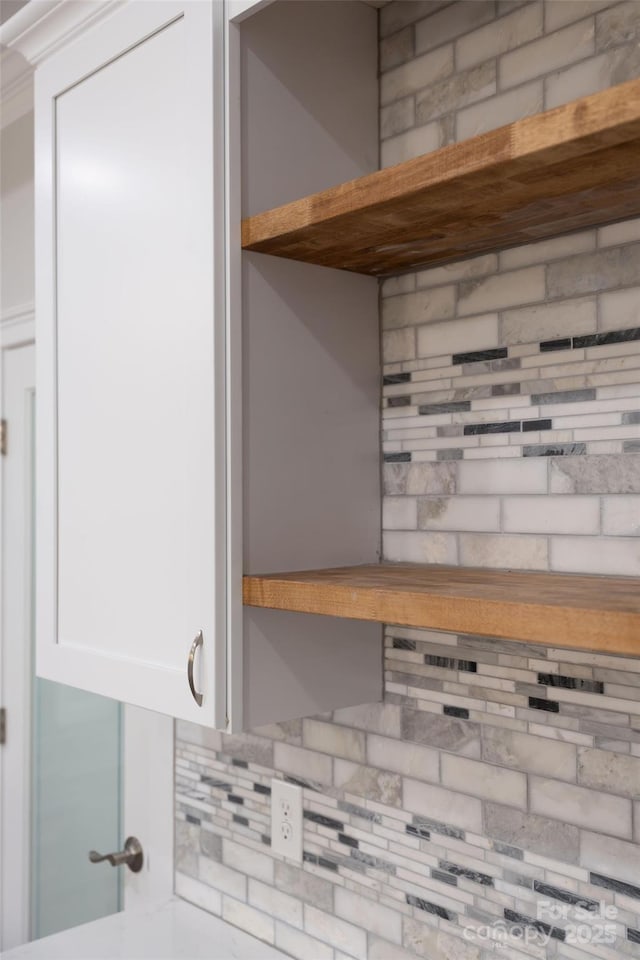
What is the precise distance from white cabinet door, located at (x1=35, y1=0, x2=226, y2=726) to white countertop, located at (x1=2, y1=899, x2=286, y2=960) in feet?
1.49

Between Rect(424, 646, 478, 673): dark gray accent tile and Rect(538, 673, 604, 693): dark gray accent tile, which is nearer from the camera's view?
Rect(538, 673, 604, 693): dark gray accent tile

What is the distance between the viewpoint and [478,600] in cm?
83

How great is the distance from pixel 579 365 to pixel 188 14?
0.66m

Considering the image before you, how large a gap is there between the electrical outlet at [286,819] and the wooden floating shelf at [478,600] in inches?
17.7

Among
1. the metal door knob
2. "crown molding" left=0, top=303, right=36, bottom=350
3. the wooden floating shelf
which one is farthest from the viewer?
"crown molding" left=0, top=303, right=36, bottom=350

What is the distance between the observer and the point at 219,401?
1.10 m

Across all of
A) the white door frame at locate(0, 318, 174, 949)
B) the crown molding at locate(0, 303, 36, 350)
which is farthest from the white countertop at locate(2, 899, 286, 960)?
the crown molding at locate(0, 303, 36, 350)

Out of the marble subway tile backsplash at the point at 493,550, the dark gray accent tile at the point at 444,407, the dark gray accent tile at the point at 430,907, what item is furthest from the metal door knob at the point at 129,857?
the dark gray accent tile at the point at 444,407

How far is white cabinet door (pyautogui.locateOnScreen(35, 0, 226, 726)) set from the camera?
1107mm

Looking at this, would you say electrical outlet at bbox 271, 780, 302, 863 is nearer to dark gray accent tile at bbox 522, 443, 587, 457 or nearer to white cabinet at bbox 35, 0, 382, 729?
white cabinet at bbox 35, 0, 382, 729

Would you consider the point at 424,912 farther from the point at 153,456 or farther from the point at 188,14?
the point at 188,14

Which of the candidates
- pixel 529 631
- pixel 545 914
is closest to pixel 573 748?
pixel 545 914

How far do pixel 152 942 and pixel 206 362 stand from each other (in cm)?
98

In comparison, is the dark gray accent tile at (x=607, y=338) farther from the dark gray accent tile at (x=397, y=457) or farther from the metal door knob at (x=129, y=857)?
the metal door knob at (x=129, y=857)
